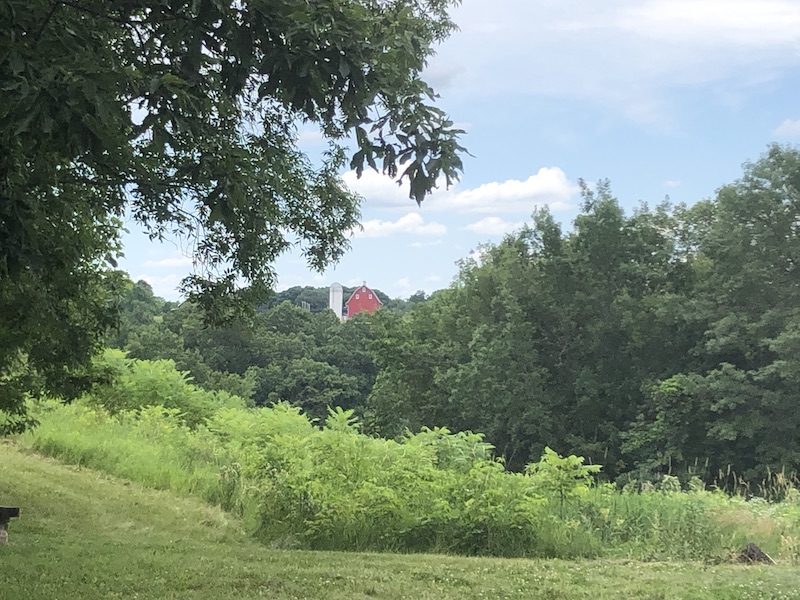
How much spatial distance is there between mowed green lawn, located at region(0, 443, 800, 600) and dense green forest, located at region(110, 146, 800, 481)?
17.7m

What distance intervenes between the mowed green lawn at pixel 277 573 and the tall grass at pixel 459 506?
1.65ft

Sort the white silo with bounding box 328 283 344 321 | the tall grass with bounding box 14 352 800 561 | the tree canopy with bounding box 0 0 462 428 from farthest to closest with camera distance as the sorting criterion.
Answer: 1. the white silo with bounding box 328 283 344 321
2. the tall grass with bounding box 14 352 800 561
3. the tree canopy with bounding box 0 0 462 428

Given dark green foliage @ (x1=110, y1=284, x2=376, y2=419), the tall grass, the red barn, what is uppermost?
the red barn

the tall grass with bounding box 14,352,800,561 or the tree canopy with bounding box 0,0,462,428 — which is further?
the tall grass with bounding box 14,352,800,561

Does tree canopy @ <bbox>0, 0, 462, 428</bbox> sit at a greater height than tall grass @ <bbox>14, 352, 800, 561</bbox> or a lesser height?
greater

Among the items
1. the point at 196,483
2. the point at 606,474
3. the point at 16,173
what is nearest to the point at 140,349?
the point at 606,474

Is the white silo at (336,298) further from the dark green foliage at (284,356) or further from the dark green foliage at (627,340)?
the dark green foliage at (627,340)

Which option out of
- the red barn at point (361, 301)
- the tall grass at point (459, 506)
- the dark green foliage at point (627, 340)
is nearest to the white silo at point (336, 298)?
the red barn at point (361, 301)

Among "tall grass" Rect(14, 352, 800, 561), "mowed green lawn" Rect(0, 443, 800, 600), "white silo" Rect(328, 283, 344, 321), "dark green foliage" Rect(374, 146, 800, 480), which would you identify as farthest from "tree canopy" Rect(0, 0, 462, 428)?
"white silo" Rect(328, 283, 344, 321)

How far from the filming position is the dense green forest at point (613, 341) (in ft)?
74.8

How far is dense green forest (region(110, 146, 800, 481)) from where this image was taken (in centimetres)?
2281

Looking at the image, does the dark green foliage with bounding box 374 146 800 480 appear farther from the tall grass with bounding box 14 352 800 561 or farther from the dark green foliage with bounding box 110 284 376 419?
the tall grass with bounding box 14 352 800 561

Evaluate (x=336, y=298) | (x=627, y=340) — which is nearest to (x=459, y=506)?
(x=627, y=340)

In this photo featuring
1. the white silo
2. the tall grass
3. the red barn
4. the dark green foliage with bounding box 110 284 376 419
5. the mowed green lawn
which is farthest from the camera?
the red barn
